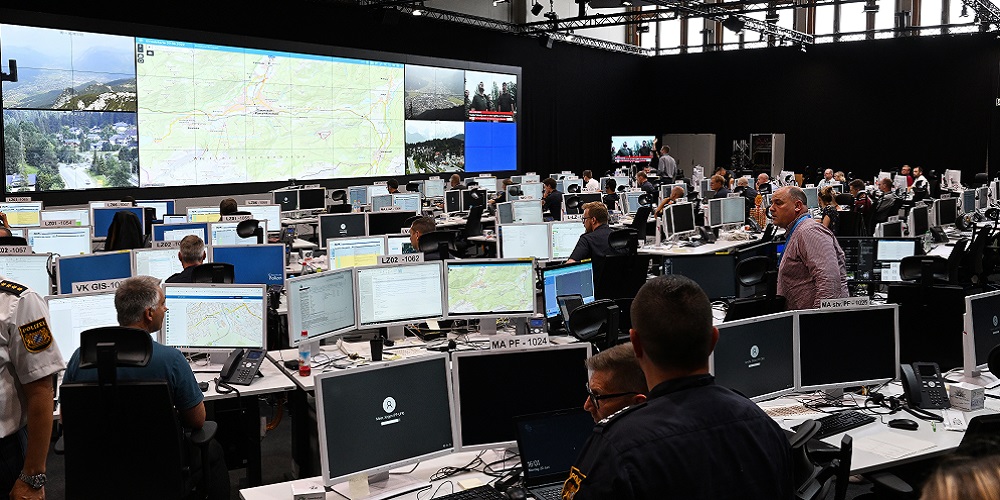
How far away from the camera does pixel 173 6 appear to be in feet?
49.3

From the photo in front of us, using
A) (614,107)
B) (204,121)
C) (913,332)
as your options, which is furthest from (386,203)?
(614,107)

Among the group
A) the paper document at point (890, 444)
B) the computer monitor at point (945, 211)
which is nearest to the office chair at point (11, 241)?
the paper document at point (890, 444)

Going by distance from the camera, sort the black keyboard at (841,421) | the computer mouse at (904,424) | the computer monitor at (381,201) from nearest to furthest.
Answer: the black keyboard at (841,421) < the computer mouse at (904,424) < the computer monitor at (381,201)

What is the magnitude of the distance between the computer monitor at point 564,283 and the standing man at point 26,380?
3129mm

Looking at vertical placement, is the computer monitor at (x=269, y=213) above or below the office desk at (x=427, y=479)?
above

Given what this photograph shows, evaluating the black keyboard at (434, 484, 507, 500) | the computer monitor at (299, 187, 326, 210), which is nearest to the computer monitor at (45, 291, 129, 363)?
the black keyboard at (434, 484, 507, 500)

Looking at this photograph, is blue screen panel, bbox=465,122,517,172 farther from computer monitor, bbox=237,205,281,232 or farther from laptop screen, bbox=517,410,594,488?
laptop screen, bbox=517,410,594,488

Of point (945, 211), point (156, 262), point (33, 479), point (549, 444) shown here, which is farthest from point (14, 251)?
point (945, 211)

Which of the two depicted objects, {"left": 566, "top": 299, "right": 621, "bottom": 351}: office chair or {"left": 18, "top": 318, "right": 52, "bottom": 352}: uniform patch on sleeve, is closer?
{"left": 18, "top": 318, "right": 52, "bottom": 352}: uniform patch on sleeve

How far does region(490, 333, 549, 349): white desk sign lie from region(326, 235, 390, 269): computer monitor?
11.9ft

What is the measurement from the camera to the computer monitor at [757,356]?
4133 mm

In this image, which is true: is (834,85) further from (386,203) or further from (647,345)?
(647,345)

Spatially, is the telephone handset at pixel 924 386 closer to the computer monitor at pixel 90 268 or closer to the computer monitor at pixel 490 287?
the computer monitor at pixel 490 287

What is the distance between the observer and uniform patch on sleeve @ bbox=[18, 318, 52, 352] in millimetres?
3350
